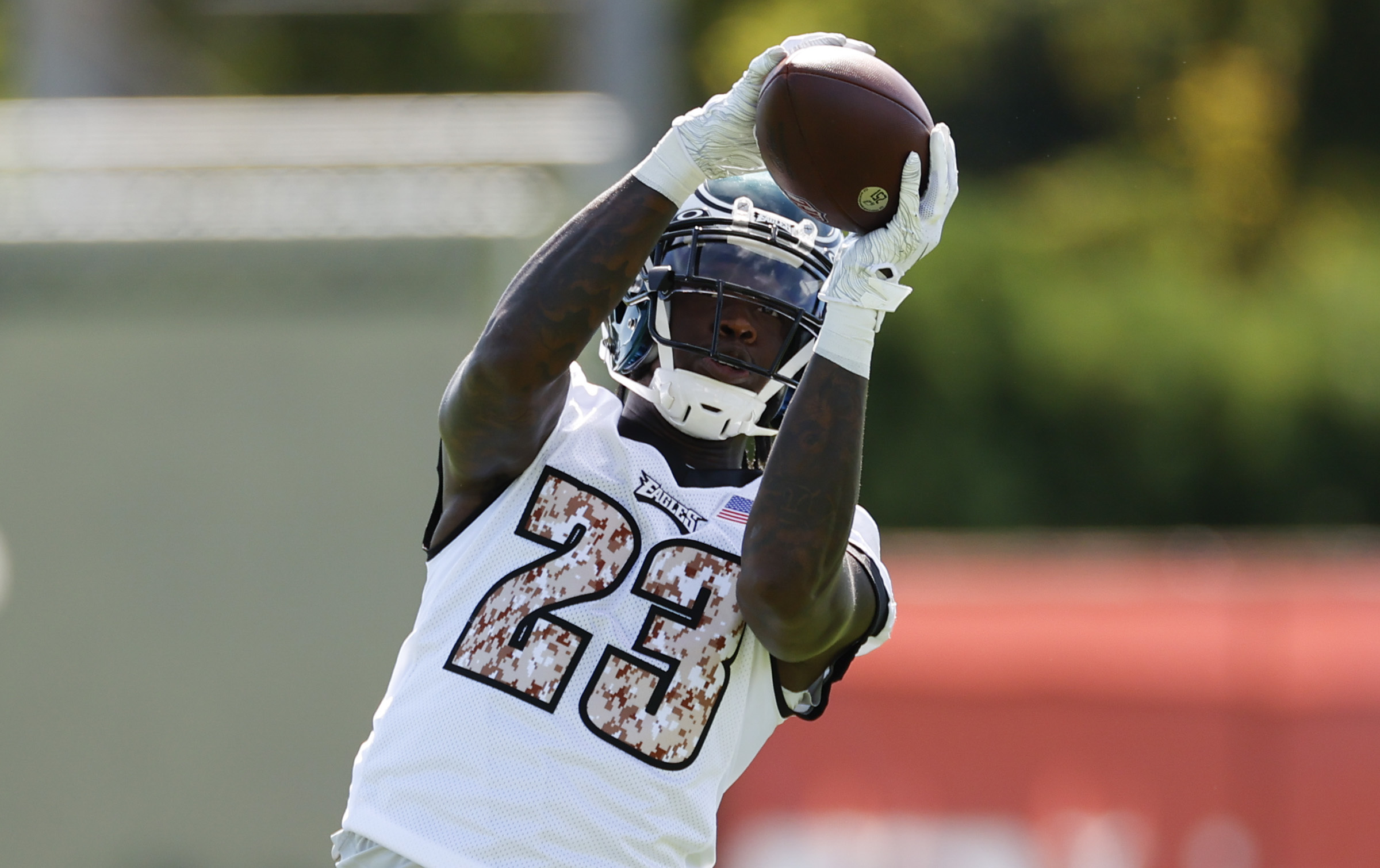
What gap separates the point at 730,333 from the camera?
8.76 feet

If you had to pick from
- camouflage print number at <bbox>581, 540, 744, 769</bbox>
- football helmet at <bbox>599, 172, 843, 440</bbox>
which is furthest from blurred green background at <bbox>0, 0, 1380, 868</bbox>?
camouflage print number at <bbox>581, 540, 744, 769</bbox>

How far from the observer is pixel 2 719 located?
5.90 meters

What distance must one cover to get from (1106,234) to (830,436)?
1041 cm

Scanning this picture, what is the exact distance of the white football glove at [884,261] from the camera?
7.77ft

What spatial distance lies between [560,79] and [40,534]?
3.94 m

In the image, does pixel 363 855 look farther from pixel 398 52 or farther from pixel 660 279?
pixel 398 52

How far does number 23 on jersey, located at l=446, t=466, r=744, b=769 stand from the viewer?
8.18 feet

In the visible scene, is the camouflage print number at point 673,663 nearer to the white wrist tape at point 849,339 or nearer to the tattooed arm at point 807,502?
the tattooed arm at point 807,502


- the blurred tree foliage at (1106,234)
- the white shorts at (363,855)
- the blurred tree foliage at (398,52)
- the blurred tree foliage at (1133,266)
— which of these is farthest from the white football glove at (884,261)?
the blurred tree foliage at (398,52)

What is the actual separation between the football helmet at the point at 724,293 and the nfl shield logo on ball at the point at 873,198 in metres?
0.25

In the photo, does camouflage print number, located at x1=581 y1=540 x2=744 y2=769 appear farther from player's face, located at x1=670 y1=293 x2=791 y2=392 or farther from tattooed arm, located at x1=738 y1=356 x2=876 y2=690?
player's face, located at x1=670 y1=293 x2=791 y2=392

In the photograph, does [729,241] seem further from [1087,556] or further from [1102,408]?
[1102,408]

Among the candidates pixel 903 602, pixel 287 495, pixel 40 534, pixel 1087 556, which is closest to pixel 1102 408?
pixel 1087 556

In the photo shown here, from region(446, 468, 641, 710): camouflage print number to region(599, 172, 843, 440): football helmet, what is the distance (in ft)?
0.75
